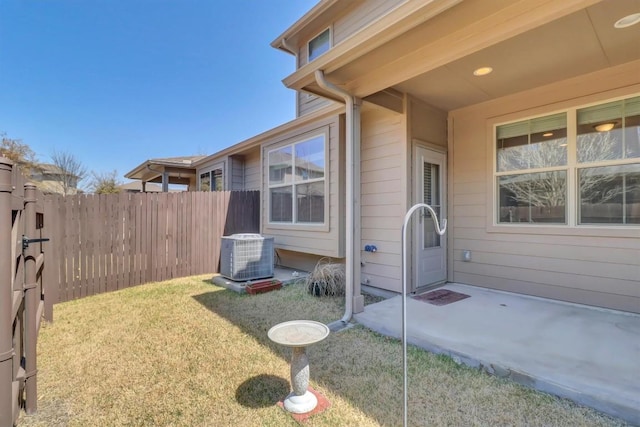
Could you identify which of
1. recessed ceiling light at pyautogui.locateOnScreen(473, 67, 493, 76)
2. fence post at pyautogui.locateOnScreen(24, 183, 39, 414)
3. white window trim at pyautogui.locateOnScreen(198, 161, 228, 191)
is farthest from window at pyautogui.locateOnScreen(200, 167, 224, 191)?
recessed ceiling light at pyautogui.locateOnScreen(473, 67, 493, 76)

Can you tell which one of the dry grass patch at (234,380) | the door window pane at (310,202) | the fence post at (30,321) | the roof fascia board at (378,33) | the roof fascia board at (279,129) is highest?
the roof fascia board at (279,129)

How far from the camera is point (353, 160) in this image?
3598 mm

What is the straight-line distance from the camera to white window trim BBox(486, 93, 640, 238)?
11.3ft

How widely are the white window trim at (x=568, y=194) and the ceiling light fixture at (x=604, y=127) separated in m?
0.21

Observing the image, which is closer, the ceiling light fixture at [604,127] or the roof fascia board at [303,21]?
the ceiling light fixture at [604,127]

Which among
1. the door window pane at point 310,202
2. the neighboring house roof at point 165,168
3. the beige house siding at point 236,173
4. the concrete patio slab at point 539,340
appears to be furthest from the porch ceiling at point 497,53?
the neighboring house roof at point 165,168

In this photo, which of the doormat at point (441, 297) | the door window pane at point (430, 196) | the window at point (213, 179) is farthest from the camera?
the window at point (213, 179)

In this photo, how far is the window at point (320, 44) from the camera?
6.70 metres

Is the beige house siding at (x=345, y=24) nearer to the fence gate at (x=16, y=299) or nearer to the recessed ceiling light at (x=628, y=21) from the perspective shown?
the recessed ceiling light at (x=628, y=21)

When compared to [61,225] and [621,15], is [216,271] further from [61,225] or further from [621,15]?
[621,15]

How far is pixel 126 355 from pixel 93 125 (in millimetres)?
23471

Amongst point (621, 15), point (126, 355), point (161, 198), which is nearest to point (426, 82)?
point (621, 15)

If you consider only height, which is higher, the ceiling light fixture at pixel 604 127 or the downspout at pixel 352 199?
the ceiling light fixture at pixel 604 127

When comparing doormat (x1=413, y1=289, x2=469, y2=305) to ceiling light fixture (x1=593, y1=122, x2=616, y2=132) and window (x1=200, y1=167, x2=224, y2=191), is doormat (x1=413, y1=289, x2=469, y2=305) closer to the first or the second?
ceiling light fixture (x1=593, y1=122, x2=616, y2=132)
